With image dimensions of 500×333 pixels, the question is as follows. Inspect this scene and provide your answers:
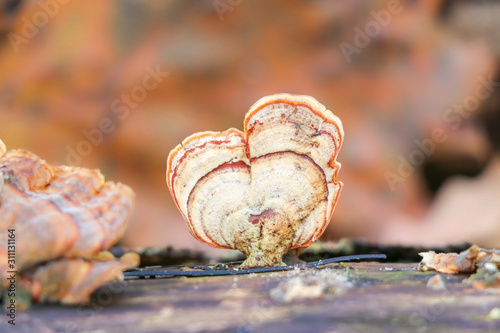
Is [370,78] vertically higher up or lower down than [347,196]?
higher up

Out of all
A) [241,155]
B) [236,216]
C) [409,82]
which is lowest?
[236,216]

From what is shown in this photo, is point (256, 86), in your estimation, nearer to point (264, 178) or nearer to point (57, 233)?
point (264, 178)

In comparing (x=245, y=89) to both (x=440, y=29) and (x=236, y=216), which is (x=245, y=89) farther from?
(x=236, y=216)

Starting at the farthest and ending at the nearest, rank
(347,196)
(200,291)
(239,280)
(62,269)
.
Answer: (347,196) < (239,280) < (200,291) < (62,269)

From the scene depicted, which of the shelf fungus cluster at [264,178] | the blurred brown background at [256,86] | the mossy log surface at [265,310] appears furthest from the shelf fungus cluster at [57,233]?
the blurred brown background at [256,86]

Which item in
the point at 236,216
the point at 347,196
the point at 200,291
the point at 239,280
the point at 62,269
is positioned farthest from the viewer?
the point at 347,196

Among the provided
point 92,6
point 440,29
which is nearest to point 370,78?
point 440,29

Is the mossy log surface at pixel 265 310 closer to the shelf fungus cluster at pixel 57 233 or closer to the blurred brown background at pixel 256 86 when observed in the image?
the shelf fungus cluster at pixel 57 233

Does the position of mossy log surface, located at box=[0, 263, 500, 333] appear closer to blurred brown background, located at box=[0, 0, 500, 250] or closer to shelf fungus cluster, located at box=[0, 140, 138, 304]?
shelf fungus cluster, located at box=[0, 140, 138, 304]
